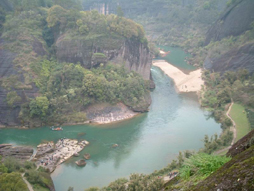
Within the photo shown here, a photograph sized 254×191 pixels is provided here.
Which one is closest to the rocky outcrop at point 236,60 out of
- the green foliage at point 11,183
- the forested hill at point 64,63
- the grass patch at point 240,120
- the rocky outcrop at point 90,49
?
the grass patch at point 240,120

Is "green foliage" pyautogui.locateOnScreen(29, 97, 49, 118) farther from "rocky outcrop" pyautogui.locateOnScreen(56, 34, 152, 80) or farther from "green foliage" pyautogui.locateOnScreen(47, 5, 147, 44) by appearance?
"green foliage" pyautogui.locateOnScreen(47, 5, 147, 44)

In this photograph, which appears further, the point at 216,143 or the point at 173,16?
the point at 173,16

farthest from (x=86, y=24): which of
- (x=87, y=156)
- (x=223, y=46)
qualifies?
(x=223, y=46)

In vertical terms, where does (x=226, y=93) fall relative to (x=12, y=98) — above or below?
above

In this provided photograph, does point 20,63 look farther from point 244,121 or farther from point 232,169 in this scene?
point 232,169

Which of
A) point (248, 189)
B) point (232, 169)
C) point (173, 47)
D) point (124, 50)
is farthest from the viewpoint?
point (173, 47)

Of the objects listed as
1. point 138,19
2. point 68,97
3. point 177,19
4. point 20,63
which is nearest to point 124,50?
point 68,97

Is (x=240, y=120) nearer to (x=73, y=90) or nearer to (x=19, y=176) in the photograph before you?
(x=73, y=90)
